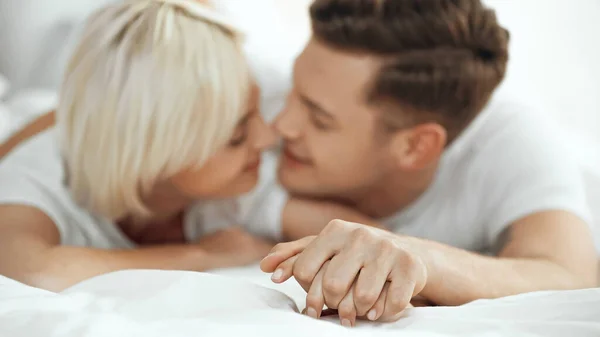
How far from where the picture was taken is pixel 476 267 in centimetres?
73

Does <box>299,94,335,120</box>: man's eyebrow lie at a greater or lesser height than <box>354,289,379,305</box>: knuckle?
greater

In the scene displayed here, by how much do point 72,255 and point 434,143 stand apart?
540 mm

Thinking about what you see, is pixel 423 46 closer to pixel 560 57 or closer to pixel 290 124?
pixel 290 124

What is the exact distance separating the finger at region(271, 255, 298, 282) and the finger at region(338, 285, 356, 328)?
5 centimetres

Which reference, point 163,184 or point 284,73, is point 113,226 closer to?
point 163,184

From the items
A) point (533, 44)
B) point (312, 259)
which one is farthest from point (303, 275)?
point (533, 44)

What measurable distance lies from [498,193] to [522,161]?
0.19 ft

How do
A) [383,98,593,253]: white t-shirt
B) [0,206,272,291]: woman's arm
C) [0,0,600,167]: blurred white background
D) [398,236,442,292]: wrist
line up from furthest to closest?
[0,0,600,167]: blurred white background < [383,98,593,253]: white t-shirt < [0,206,272,291]: woman's arm < [398,236,442,292]: wrist

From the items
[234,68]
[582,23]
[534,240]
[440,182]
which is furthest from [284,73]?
[582,23]

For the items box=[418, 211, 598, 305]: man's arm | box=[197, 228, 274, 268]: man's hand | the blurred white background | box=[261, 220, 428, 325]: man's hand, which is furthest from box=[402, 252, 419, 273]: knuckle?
the blurred white background

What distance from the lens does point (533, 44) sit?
4.30ft

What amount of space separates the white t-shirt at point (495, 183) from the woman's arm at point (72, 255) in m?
0.27

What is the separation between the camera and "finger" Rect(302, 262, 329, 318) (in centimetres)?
55

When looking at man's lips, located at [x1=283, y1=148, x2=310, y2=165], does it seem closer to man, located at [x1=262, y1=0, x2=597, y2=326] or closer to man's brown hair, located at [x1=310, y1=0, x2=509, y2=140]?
man, located at [x1=262, y1=0, x2=597, y2=326]
